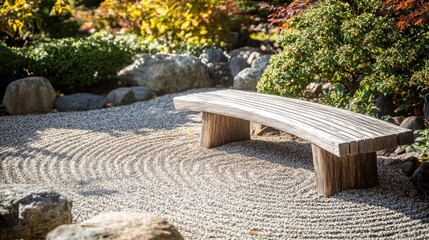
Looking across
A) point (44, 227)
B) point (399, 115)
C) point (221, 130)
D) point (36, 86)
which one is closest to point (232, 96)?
point (221, 130)

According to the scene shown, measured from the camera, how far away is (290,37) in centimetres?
713

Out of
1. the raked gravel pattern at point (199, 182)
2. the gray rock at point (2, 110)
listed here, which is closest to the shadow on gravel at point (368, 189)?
the raked gravel pattern at point (199, 182)

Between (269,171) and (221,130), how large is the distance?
3.42ft

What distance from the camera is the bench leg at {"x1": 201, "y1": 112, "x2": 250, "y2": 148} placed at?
643 centimetres

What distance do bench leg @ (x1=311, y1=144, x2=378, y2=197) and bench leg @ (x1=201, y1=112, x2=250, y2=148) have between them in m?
1.68

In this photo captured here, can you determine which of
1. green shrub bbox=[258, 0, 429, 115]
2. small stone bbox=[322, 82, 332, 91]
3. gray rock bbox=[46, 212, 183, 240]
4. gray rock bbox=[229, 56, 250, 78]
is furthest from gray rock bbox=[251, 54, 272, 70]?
gray rock bbox=[46, 212, 183, 240]

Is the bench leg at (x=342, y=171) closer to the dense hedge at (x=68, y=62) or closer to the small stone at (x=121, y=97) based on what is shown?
the small stone at (x=121, y=97)

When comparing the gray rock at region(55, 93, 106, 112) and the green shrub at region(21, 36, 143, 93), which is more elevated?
the green shrub at region(21, 36, 143, 93)

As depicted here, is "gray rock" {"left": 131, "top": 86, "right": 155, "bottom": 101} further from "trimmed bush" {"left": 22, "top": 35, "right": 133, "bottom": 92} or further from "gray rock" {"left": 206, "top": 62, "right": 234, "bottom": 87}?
"gray rock" {"left": 206, "top": 62, "right": 234, "bottom": 87}

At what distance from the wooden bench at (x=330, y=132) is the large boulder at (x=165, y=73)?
3.37m

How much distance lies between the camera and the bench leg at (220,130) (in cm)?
643

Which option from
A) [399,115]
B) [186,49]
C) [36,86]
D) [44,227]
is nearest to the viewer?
[44,227]

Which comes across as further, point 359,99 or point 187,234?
point 359,99

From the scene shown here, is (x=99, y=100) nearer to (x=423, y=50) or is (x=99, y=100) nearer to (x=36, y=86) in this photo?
(x=36, y=86)
